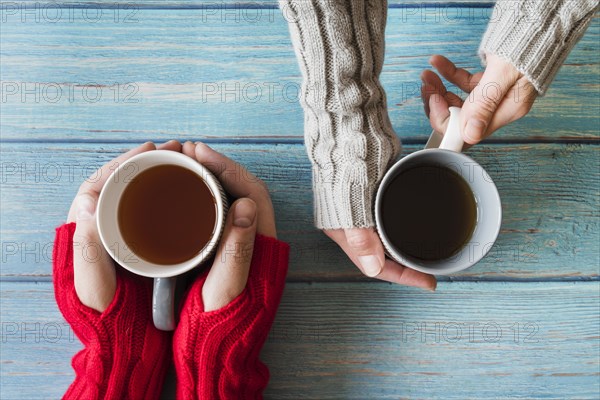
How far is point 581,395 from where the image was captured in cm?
67

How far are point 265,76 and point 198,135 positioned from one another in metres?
0.12

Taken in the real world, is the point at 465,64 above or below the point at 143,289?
above

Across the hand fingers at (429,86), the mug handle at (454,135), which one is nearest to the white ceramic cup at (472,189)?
the mug handle at (454,135)

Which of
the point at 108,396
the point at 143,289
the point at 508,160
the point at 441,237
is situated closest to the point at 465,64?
the point at 508,160

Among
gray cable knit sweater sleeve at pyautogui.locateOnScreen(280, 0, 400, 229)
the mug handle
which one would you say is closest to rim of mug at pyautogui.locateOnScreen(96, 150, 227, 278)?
gray cable knit sweater sleeve at pyautogui.locateOnScreen(280, 0, 400, 229)

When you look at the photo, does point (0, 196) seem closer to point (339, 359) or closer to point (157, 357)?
point (157, 357)

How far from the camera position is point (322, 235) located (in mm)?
681

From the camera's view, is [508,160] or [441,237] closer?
[441,237]

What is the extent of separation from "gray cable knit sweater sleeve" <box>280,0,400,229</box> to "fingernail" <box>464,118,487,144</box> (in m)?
0.09


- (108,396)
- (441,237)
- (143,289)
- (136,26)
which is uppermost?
(136,26)

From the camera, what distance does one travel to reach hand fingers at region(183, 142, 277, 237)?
62 centimetres

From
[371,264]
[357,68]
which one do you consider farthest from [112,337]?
[357,68]

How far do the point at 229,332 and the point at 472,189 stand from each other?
0.33 m

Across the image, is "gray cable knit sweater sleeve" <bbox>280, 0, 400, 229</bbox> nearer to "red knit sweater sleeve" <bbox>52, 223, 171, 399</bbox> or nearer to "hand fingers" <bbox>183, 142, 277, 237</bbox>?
"hand fingers" <bbox>183, 142, 277, 237</bbox>
